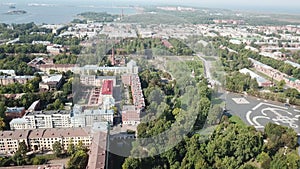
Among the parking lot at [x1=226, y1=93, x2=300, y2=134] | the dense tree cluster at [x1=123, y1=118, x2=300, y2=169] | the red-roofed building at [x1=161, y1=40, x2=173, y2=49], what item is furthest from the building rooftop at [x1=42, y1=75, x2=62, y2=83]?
the parking lot at [x1=226, y1=93, x2=300, y2=134]

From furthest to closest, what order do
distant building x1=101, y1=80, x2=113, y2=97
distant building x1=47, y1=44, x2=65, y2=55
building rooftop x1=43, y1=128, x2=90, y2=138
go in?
1. distant building x1=47, y1=44, x2=65, y2=55
2. distant building x1=101, y1=80, x2=113, y2=97
3. building rooftop x1=43, y1=128, x2=90, y2=138

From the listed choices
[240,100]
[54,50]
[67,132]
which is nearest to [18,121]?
[67,132]

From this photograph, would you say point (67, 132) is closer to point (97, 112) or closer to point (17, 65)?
point (97, 112)

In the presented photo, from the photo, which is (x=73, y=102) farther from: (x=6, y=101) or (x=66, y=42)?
(x=66, y=42)

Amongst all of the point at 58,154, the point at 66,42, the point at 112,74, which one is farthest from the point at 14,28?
the point at 58,154

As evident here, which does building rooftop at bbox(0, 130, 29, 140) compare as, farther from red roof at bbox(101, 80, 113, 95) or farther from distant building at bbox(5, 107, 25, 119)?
red roof at bbox(101, 80, 113, 95)

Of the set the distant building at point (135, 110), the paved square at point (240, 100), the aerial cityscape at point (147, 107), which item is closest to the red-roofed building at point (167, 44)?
the aerial cityscape at point (147, 107)

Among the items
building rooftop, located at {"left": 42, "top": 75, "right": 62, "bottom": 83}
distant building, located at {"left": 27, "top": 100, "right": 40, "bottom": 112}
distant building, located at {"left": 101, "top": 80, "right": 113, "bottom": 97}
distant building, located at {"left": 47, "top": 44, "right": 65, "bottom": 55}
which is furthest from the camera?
distant building, located at {"left": 47, "top": 44, "right": 65, "bottom": 55}
